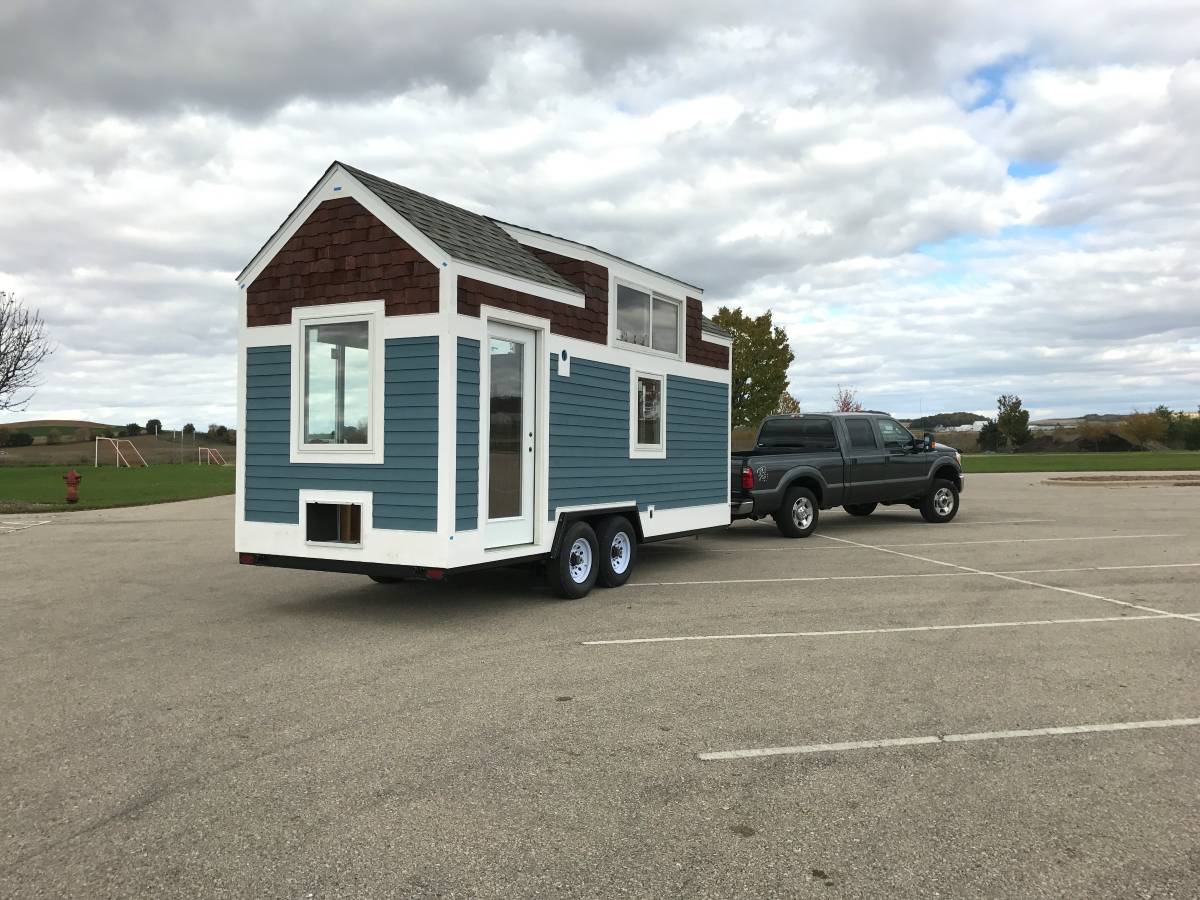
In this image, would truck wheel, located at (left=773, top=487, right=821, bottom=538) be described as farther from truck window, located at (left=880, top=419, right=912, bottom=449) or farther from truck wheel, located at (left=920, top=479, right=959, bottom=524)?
truck wheel, located at (left=920, top=479, right=959, bottom=524)

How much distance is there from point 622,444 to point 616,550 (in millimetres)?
1177

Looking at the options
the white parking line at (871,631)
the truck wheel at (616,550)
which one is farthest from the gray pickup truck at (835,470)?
the white parking line at (871,631)

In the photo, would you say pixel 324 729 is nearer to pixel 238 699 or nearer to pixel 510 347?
pixel 238 699

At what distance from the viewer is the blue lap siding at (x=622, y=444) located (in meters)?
9.03

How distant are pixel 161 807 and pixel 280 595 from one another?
5.70 m

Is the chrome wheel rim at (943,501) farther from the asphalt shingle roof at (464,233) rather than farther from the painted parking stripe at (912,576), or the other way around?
the asphalt shingle roof at (464,233)

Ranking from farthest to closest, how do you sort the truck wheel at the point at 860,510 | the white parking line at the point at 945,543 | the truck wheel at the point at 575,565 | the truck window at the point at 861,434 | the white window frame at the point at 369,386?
the truck wheel at the point at 860,510 < the truck window at the point at 861,434 < the white parking line at the point at 945,543 < the truck wheel at the point at 575,565 < the white window frame at the point at 369,386

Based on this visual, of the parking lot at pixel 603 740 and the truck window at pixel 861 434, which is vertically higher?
the truck window at pixel 861 434

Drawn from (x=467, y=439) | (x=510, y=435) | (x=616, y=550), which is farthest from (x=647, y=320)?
(x=467, y=439)

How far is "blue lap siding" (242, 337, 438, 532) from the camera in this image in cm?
761

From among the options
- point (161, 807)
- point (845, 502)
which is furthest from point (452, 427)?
point (845, 502)

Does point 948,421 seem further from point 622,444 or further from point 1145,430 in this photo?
point 622,444

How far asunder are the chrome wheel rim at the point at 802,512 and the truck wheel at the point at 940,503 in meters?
3.33

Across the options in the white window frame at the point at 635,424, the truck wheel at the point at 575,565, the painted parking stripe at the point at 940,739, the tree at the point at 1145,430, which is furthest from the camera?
the tree at the point at 1145,430
